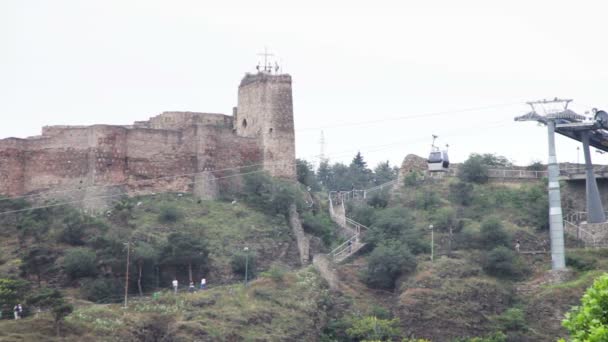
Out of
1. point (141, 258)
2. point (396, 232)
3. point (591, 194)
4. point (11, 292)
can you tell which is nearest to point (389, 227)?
point (396, 232)

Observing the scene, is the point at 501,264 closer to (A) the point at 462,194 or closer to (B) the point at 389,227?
(B) the point at 389,227

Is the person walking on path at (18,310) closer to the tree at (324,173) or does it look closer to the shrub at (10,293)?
the shrub at (10,293)

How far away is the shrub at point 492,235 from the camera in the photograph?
5244 centimetres

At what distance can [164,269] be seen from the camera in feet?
163

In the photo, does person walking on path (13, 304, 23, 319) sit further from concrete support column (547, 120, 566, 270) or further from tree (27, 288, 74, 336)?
concrete support column (547, 120, 566, 270)

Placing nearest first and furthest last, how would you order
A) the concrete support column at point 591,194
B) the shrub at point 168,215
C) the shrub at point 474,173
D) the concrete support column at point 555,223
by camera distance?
the concrete support column at point 555,223, the concrete support column at point 591,194, the shrub at point 168,215, the shrub at point 474,173

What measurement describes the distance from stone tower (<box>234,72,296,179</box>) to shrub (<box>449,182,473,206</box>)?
7556 millimetres

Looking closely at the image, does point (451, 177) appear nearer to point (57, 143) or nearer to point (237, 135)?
point (237, 135)

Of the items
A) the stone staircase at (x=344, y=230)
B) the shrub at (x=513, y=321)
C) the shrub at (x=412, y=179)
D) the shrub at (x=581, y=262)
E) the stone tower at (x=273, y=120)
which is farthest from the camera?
the shrub at (x=412, y=179)

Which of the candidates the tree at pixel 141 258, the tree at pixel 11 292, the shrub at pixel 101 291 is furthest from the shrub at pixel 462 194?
the tree at pixel 11 292

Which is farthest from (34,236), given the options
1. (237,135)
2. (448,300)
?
(448,300)

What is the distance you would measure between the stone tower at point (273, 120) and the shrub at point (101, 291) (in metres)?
12.9

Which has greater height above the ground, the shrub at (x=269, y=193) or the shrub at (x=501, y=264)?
the shrub at (x=269, y=193)

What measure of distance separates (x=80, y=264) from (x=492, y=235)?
16.9 meters
